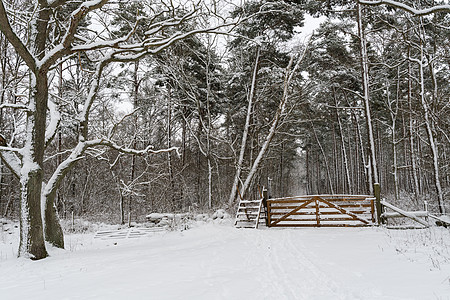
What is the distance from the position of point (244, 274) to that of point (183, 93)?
14.7 m

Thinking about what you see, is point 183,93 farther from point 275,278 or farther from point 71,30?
point 275,278

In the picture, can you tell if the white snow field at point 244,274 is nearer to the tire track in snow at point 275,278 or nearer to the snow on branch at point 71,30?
the tire track in snow at point 275,278

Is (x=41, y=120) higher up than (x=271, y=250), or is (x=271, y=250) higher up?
(x=41, y=120)

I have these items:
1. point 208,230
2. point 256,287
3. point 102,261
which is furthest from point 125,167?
point 256,287

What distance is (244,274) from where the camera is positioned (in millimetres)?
4617

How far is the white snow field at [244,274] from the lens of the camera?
11.8 ft

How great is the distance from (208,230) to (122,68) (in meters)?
11.6

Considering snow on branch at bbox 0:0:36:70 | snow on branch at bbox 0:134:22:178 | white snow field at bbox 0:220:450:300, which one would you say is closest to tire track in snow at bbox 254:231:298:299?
white snow field at bbox 0:220:450:300

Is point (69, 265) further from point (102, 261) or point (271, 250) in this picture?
point (271, 250)

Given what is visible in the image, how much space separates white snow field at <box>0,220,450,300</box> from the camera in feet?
11.8

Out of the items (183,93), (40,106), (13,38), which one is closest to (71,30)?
(13,38)

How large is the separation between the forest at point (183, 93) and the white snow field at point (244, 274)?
80.9 inches

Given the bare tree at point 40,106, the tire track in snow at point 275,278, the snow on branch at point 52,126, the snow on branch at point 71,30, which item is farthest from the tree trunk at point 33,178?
the tire track in snow at point 275,278

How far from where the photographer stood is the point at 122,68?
1703 centimetres
